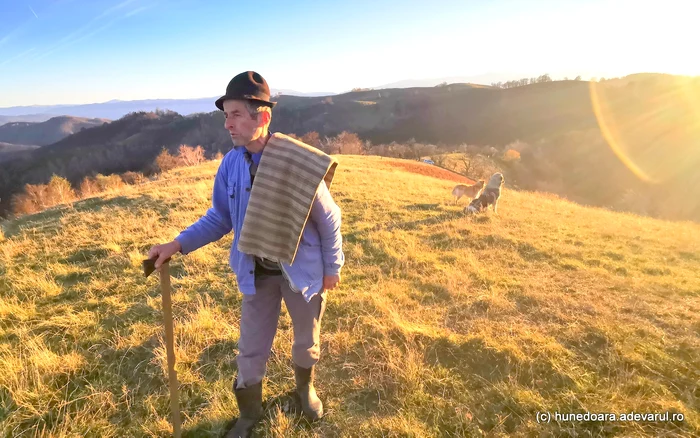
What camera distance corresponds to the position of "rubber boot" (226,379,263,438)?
2598 millimetres

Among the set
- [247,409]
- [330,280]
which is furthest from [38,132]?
[330,280]

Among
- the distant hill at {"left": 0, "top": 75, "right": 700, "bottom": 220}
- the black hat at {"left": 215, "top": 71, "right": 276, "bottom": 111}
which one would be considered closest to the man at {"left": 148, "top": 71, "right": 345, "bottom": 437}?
the black hat at {"left": 215, "top": 71, "right": 276, "bottom": 111}

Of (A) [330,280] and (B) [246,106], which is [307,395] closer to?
(A) [330,280]

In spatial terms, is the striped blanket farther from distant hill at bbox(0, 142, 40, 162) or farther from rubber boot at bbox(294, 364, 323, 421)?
distant hill at bbox(0, 142, 40, 162)

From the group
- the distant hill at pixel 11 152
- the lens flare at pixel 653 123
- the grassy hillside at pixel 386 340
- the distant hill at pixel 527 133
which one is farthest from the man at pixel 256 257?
the distant hill at pixel 11 152

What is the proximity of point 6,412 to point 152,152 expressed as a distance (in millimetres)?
103626

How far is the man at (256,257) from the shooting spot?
205 centimetres

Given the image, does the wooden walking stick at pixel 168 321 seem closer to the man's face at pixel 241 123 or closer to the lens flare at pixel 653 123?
the man's face at pixel 241 123

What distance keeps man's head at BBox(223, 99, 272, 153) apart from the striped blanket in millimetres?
119

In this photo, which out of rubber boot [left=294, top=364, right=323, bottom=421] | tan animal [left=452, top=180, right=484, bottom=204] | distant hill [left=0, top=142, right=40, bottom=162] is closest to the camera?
rubber boot [left=294, top=364, right=323, bottom=421]

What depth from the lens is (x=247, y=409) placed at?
2654 millimetres

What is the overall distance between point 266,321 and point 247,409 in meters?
0.80

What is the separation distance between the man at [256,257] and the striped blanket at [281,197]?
0.07 m

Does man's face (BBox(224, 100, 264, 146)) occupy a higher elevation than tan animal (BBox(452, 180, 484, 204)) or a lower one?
higher
